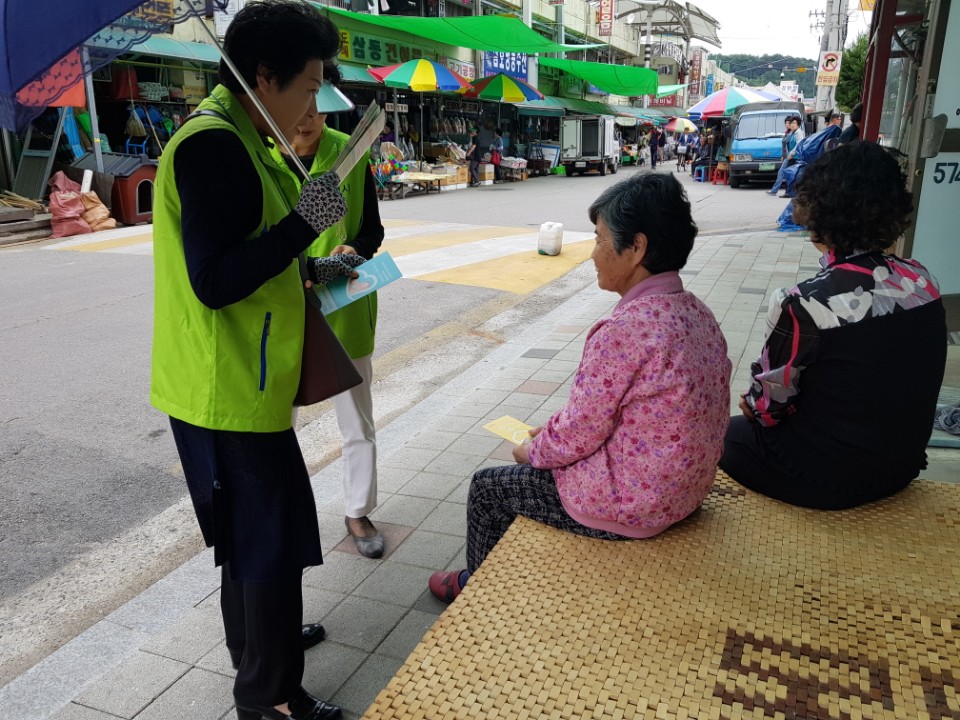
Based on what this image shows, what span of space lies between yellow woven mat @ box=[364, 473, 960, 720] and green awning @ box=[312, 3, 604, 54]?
16.6 m

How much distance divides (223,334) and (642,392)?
3.28 ft

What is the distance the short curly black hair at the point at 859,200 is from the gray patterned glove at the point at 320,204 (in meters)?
1.40

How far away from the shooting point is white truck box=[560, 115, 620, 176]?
90.1 ft

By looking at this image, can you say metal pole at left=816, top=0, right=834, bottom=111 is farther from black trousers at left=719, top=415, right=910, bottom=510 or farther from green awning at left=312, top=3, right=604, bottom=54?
black trousers at left=719, top=415, right=910, bottom=510

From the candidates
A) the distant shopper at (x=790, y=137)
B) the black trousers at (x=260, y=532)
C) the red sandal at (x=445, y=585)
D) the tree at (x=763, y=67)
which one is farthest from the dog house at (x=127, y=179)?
the tree at (x=763, y=67)

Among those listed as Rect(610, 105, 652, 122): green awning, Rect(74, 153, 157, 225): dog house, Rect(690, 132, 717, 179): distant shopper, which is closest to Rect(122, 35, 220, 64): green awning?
Rect(74, 153, 157, 225): dog house

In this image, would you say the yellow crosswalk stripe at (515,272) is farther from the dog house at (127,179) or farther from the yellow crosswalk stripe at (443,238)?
the dog house at (127,179)

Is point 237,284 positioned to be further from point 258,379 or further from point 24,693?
point 24,693

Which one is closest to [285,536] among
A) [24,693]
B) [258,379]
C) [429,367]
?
[258,379]

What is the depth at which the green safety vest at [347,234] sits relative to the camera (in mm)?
2688

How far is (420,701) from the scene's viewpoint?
1.42 meters

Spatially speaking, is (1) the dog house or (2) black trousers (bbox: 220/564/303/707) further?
(1) the dog house

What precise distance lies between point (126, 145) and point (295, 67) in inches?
548

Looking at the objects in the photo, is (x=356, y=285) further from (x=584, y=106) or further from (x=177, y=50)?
(x=584, y=106)
